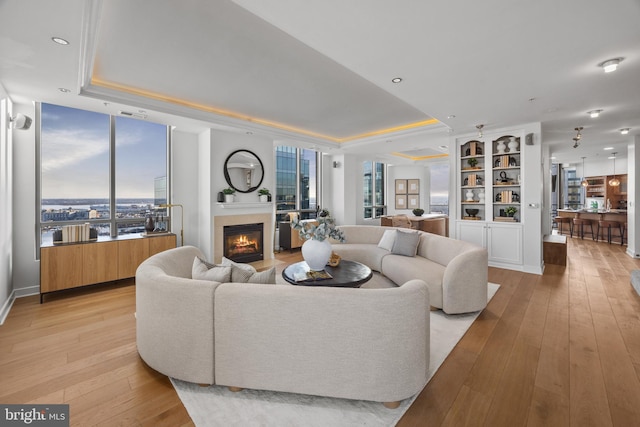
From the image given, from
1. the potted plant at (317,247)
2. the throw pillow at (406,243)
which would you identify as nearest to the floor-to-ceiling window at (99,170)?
the potted plant at (317,247)

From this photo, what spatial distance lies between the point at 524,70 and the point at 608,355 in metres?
2.71

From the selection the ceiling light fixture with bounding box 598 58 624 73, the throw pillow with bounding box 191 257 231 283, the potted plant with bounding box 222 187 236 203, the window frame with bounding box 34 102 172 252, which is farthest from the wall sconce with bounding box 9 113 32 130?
the ceiling light fixture with bounding box 598 58 624 73

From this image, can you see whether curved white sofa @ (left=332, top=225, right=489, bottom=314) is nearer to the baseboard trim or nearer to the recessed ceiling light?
the recessed ceiling light

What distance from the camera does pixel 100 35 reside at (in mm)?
2484

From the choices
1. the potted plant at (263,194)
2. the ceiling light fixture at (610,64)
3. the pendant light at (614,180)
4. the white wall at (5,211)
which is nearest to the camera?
the ceiling light fixture at (610,64)

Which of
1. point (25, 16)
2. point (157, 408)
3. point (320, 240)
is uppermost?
point (25, 16)

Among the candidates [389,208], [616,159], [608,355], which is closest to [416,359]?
[608,355]

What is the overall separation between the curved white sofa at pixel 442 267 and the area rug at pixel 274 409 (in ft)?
5.07

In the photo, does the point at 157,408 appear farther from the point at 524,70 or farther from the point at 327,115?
the point at 327,115

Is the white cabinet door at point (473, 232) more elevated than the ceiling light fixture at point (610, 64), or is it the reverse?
the ceiling light fixture at point (610, 64)

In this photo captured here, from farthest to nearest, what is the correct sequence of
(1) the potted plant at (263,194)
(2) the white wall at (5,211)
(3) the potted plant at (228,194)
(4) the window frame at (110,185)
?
1. (1) the potted plant at (263,194)
2. (3) the potted plant at (228,194)
3. (4) the window frame at (110,185)
4. (2) the white wall at (5,211)

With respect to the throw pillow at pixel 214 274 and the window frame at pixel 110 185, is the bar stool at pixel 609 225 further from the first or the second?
the window frame at pixel 110 185

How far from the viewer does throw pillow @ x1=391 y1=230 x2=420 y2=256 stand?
415 centimetres

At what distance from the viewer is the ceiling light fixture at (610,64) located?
256 cm
